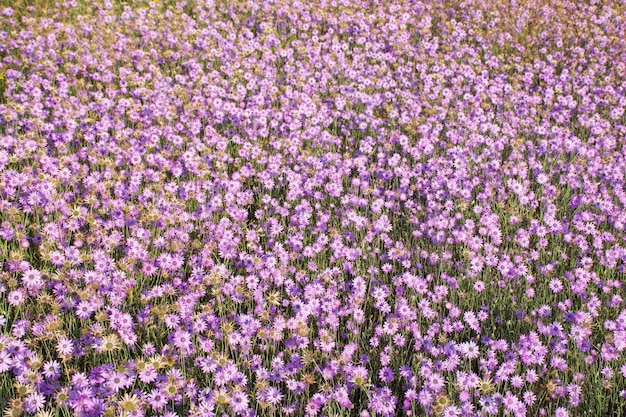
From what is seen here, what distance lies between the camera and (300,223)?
191 inches

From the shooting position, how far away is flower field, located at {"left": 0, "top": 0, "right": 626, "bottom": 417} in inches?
139

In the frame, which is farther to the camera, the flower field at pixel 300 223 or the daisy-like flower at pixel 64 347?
the flower field at pixel 300 223

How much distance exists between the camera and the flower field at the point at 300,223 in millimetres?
3537

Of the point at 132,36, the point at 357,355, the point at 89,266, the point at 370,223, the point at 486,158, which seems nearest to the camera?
the point at 357,355

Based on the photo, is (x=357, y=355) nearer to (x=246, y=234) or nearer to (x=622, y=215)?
(x=246, y=234)

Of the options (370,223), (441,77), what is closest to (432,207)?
(370,223)

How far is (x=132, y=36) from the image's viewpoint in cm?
812

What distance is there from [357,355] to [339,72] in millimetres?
4759

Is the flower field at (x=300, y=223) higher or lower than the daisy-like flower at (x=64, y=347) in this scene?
higher

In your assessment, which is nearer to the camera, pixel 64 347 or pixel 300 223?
pixel 64 347

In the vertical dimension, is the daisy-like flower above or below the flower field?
below

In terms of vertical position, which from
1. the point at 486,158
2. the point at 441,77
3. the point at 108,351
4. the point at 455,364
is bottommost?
the point at 108,351

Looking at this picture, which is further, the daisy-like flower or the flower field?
the flower field

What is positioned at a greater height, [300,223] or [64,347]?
[300,223]
